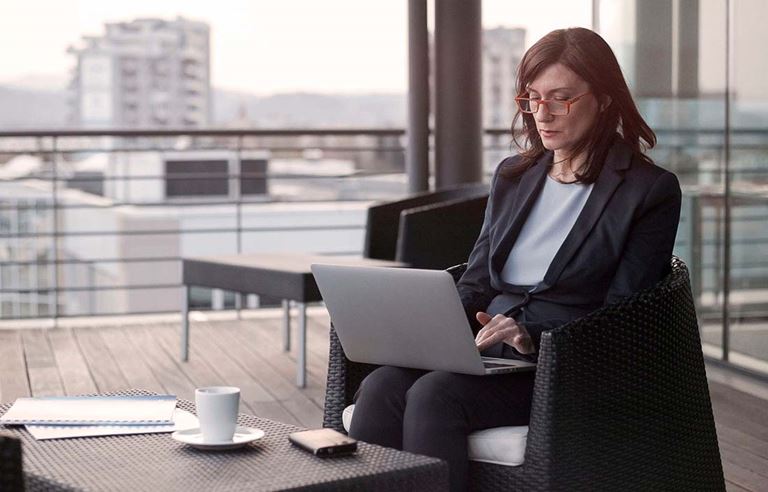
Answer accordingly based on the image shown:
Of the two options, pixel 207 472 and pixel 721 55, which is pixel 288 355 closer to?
pixel 721 55

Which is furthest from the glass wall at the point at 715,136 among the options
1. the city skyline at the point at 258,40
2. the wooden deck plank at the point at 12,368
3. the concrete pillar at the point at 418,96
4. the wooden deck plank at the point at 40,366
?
the city skyline at the point at 258,40

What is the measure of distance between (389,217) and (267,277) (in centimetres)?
54

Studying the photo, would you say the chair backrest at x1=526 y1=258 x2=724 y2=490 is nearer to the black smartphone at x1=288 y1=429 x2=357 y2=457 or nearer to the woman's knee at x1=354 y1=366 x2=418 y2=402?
the woman's knee at x1=354 y1=366 x2=418 y2=402

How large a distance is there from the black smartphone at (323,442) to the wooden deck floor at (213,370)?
61.4 inches

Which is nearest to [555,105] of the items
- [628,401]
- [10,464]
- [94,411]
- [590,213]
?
[590,213]

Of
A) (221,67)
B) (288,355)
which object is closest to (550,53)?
(288,355)

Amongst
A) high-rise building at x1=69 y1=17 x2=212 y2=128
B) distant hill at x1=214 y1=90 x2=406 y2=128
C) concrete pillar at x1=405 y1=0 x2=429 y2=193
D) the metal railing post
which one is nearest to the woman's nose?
concrete pillar at x1=405 y1=0 x2=429 y2=193

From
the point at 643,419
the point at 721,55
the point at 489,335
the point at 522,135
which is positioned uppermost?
the point at 721,55

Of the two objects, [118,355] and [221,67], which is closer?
[118,355]

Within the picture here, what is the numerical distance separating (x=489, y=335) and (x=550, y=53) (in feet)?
1.87

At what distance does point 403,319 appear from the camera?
2.20 metres

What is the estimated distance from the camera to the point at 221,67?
46.5 feet

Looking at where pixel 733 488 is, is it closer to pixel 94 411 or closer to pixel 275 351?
A: pixel 94 411

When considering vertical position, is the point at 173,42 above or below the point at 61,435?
above
